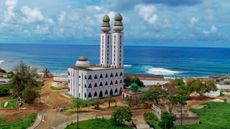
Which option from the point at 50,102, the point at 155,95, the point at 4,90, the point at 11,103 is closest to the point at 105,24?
the point at 50,102

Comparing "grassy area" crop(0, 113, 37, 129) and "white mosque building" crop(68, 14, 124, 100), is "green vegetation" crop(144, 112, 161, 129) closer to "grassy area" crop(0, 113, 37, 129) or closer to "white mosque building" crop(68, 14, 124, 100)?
"white mosque building" crop(68, 14, 124, 100)

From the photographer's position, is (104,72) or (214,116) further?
(104,72)

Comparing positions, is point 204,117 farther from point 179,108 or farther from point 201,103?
point 201,103

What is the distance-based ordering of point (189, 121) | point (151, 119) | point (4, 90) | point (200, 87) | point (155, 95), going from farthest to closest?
point (4, 90)
point (200, 87)
point (155, 95)
point (151, 119)
point (189, 121)

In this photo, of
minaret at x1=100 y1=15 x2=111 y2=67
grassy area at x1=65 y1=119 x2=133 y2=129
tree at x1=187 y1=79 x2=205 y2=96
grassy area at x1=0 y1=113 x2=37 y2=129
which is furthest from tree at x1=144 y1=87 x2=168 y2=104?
grassy area at x1=0 y1=113 x2=37 y2=129

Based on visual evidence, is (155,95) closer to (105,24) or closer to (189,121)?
(189,121)

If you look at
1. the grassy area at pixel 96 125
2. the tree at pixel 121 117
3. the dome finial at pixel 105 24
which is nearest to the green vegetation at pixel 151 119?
the tree at pixel 121 117

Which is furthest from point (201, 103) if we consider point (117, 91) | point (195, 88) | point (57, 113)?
point (57, 113)

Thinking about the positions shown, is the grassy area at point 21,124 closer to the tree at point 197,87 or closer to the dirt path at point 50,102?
the dirt path at point 50,102
